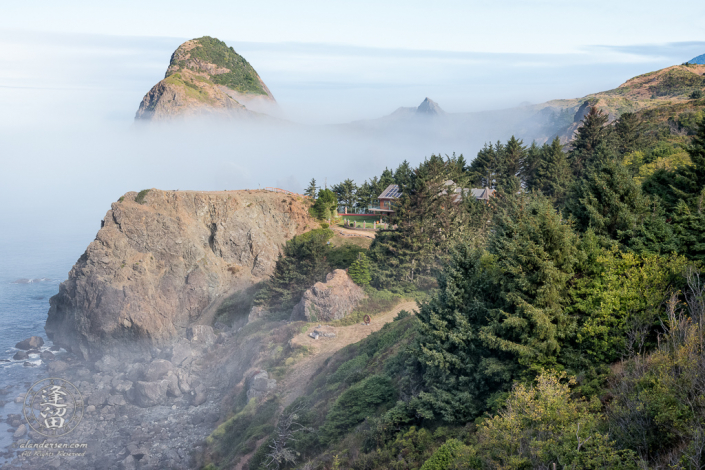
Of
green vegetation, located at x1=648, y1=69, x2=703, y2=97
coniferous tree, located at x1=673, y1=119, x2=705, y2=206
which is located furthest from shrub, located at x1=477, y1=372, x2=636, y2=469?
green vegetation, located at x1=648, y1=69, x2=703, y2=97

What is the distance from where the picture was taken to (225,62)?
16725 centimetres

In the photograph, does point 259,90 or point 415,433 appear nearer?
point 415,433

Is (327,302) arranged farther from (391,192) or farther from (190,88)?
(190,88)

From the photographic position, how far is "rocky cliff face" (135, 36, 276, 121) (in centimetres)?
13212

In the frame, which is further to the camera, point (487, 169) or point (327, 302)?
point (487, 169)

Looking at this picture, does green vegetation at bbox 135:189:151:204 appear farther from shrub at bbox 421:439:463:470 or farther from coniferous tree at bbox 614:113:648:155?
coniferous tree at bbox 614:113:648:155

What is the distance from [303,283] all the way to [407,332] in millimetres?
20123

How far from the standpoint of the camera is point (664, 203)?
1074 inches

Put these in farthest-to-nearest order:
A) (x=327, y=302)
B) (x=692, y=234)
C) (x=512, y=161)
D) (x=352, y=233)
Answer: (x=352, y=233) < (x=512, y=161) < (x=327, y=302) < (x=692, y=234)

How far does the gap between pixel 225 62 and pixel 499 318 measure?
169928mm

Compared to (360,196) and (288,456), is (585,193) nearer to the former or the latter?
(288,456)

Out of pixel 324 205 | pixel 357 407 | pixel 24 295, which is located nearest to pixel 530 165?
pixel 324 205

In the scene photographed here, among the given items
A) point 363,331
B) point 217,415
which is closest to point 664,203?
point 363,331

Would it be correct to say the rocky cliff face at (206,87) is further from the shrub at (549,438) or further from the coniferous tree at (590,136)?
the shrub at (549,438)
